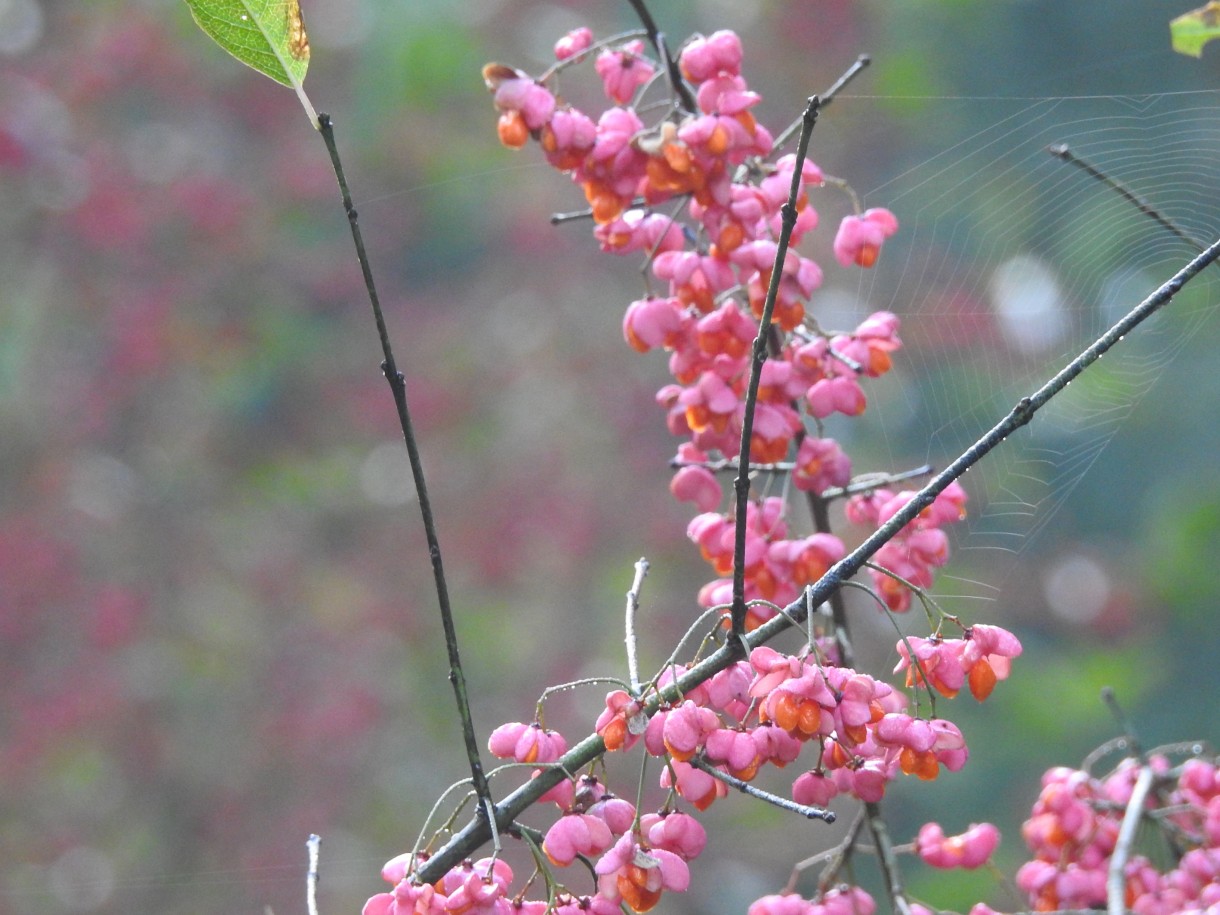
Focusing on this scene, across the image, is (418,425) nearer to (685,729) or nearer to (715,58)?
(715,58)

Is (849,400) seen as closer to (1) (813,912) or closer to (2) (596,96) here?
(1) (813,912)

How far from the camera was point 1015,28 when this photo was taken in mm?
5289

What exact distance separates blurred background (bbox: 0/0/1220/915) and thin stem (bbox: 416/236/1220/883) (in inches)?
88.2

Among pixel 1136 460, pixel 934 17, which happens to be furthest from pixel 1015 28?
pixel 1136 460

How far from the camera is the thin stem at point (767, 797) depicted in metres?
0.47

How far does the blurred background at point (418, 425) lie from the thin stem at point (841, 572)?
2.24 m

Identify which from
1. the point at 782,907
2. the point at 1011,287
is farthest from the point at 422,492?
the point at 1011,287

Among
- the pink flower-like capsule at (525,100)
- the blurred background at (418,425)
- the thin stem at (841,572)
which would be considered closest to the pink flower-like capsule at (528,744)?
the thin stem at (841,572)

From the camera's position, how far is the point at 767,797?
49 centimetres

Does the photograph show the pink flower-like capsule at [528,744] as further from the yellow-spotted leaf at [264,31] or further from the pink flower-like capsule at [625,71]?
the pink flower-like capsule at [625,71]

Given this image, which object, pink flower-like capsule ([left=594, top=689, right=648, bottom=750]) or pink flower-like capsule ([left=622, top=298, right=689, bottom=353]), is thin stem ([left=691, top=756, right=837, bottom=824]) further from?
pink flower-like capsule ([left=622, top=298, right=689, bottom=353])

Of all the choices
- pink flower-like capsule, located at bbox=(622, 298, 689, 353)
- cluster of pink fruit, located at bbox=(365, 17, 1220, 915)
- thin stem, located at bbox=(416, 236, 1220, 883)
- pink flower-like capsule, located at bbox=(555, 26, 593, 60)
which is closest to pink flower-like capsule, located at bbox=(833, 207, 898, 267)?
cluster of pink fruit, located at bbox=(365, 17, 1220, 915)

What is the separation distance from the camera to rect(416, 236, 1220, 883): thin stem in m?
0.51

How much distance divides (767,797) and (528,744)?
138 millimetres
